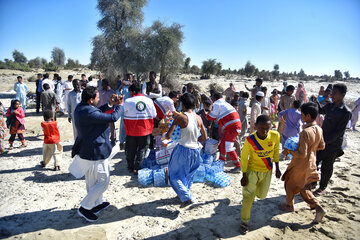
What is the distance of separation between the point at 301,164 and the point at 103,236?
3064 millimetres

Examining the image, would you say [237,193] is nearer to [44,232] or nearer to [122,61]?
[44,232]

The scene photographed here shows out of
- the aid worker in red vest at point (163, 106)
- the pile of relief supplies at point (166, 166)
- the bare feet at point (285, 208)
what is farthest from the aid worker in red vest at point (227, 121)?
the bare feet at point (285, 208)

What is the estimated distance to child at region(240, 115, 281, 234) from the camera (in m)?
3.09

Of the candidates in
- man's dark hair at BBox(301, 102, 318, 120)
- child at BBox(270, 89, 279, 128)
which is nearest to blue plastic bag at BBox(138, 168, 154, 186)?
man's dark hair at BBox(301, 102, 318, 120)

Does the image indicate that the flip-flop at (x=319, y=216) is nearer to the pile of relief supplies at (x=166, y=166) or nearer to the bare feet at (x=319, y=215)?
the bare feet at (x=319, y=215)

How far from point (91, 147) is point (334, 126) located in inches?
161

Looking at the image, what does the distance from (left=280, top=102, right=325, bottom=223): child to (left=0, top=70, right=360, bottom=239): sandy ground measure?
43cm

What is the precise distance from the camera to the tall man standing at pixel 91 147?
10.1ft

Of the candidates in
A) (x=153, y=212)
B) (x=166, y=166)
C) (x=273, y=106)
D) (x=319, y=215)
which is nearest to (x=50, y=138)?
(x=166, y=166)

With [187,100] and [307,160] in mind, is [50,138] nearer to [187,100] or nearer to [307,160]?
[187,100]

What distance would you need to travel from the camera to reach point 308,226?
3328 mm

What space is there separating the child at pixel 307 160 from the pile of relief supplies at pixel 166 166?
1.45 metres

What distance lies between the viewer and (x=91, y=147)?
312 cm

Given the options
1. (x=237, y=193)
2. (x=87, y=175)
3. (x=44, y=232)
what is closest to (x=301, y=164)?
(x=237, y=193)
